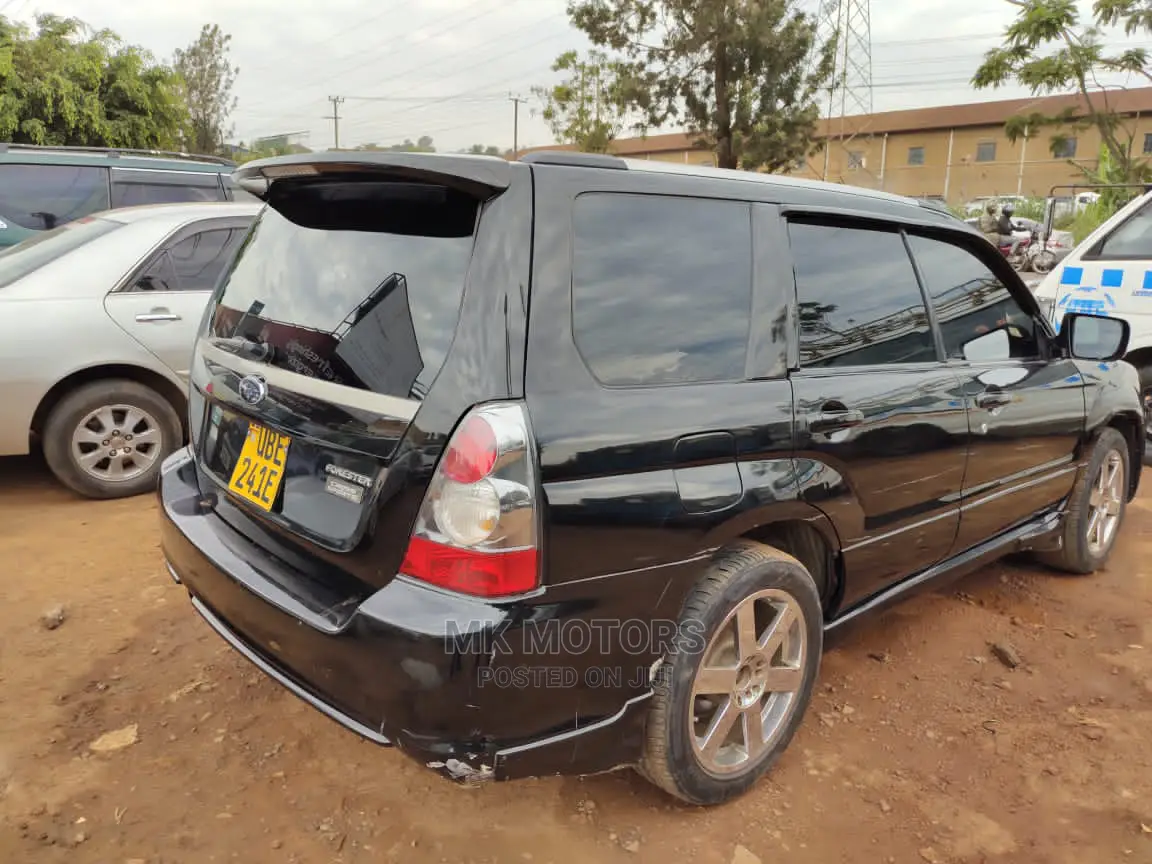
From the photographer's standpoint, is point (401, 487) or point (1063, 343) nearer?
point (401, 487)

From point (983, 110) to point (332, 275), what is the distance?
50.0 metres

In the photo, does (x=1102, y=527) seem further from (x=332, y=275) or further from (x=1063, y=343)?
(x=332, y=275)

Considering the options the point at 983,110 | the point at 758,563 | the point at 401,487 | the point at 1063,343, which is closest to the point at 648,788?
the point at 758,563

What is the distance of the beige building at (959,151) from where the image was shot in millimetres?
40125

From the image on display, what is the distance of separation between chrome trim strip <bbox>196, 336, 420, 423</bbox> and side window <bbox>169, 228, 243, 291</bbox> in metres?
2.60

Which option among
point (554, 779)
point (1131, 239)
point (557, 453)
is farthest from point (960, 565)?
point (1131, 239)

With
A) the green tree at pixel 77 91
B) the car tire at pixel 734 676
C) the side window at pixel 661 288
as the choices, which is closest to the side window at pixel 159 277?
the side window at pixel 661 288

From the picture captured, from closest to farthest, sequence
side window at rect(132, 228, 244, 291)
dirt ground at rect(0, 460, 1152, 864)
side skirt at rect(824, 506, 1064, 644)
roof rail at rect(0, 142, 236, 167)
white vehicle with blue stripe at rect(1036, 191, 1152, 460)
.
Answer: dirt ground at rect(0, 460, 1152, 864)
side skirt at rect(824, 506, 1064, 644)
side window at rect(132, 228, 244, 291)
white vehicle with blue stripe at rect(1036, 191, 1152, 460)
roof rail at rect(0, 142, 236, 167)

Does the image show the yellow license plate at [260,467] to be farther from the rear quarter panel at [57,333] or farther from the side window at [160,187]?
the side window at [160,187]

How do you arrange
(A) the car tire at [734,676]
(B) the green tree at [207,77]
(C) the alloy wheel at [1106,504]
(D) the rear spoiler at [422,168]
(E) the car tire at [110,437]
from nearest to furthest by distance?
(D) the rear spoiler at [422,168] → (A) the car tire at [734,676] → (C) the alloy wheel at [1106,504] → (E) the car tire at [110,437] → (B) the green tree at [207,77]

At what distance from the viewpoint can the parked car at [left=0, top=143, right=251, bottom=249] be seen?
668 centimetres

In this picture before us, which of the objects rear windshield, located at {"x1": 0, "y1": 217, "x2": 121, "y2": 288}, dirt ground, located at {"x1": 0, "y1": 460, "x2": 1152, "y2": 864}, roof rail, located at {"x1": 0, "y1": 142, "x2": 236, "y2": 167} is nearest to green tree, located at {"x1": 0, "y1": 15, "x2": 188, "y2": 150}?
roof rail, located at {"x1": 0, "y1": 142, "x2": 236, "y2": 167}

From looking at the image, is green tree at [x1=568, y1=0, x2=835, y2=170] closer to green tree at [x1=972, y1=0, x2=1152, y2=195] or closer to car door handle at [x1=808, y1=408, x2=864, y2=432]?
green tree at [x1=972, y1=0, x2=1152, y2=195]

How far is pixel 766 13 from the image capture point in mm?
23391
